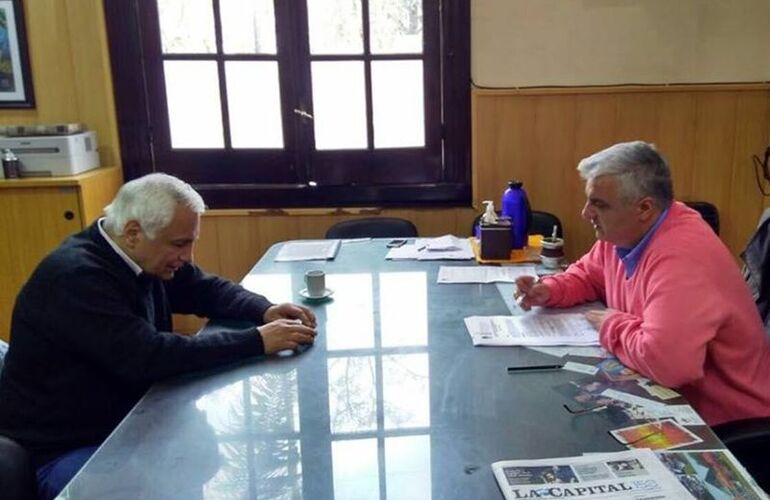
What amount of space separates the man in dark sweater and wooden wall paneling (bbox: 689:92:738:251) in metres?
2.55

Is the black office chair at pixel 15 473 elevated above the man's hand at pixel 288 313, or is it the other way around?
the man's hand at pixel 288 313

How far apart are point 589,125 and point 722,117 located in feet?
2.21

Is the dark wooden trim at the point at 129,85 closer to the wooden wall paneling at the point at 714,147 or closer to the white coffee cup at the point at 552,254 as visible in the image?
the white coffee cup at the point at 552,254

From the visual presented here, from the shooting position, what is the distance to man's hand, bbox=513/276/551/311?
1.89 meters

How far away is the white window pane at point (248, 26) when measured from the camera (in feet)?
10.9

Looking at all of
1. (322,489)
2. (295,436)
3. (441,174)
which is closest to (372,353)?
(295,436)

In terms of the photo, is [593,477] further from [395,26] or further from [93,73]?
[93,73]

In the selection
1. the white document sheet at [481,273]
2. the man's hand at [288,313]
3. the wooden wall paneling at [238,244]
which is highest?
the man's hand at [288,313]

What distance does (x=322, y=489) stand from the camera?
41.9 inches

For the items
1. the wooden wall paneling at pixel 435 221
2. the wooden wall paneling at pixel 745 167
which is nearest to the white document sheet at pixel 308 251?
the wooden wall paneling at pixel 435 221

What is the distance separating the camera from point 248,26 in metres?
3.35

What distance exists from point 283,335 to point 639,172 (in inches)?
38.7

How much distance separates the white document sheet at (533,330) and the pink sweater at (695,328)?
0.11 metres

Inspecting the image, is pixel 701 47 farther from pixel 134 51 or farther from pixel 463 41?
pixel 134 51
